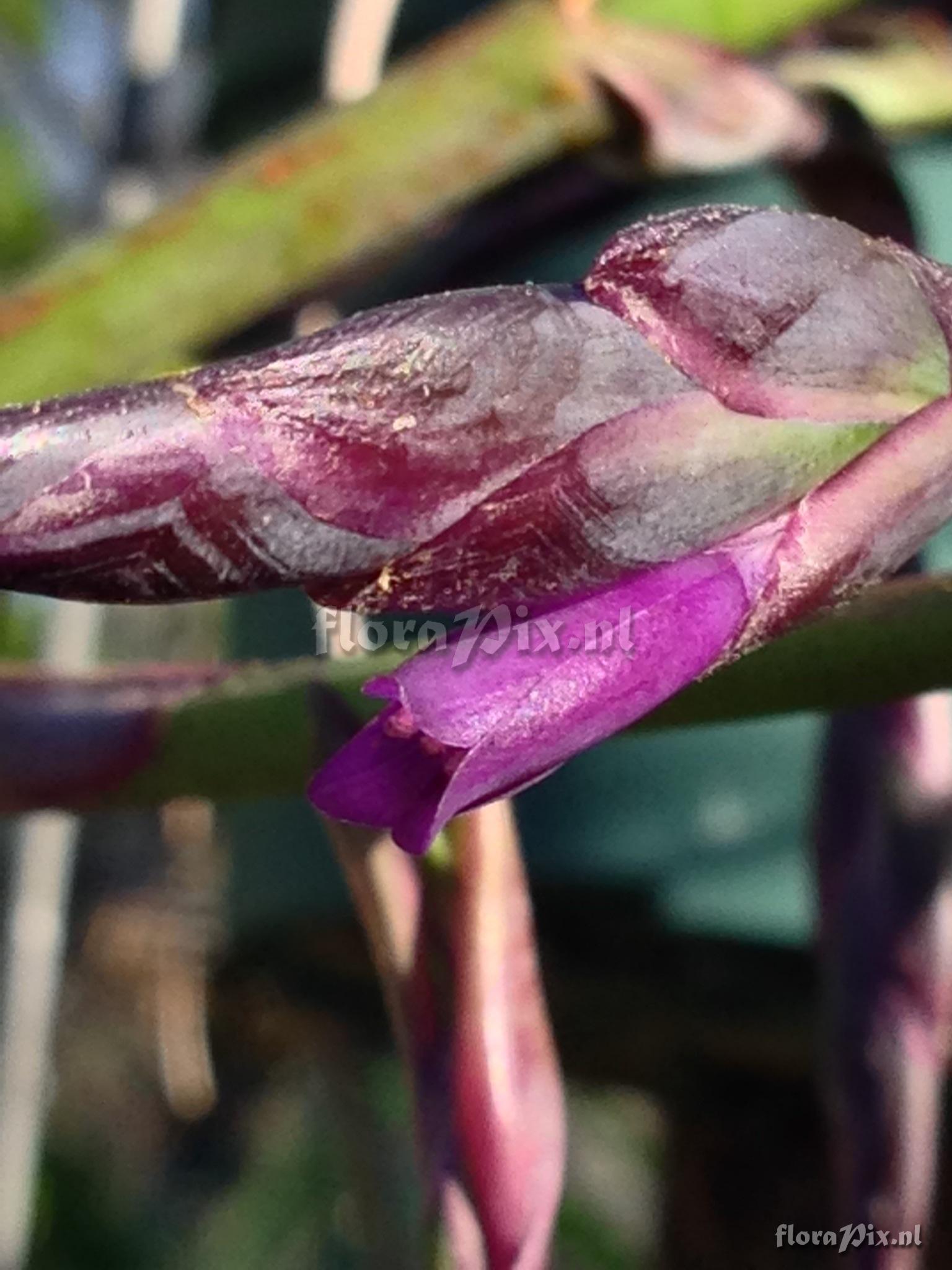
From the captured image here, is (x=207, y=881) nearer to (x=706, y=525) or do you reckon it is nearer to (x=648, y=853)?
(x=648, y=853)

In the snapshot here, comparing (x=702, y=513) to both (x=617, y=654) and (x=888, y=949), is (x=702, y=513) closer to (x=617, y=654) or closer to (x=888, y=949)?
(x=617, y=654)

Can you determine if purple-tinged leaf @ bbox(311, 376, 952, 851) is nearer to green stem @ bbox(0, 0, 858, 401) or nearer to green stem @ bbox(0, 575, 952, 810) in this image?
green stem @ bbox(0, 575, 952, 810)

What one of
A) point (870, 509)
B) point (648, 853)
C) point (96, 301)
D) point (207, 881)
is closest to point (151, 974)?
point (207, 881)

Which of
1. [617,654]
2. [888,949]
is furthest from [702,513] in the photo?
[888,949]

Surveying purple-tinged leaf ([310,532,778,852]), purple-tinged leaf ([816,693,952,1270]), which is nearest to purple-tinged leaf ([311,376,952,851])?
purple-tinged leaf ([310,532,778,852])

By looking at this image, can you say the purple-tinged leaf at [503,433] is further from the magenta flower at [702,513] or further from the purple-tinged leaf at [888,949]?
the purple-tinged leaf at [888,949]

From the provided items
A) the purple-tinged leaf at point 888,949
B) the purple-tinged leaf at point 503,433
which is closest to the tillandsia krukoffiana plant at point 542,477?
the purple-tinged leaf at point 503,433
